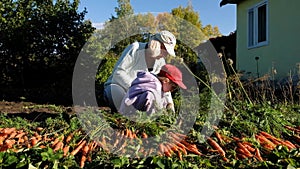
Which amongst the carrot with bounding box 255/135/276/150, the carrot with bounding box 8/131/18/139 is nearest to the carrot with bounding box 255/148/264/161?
the carrot with bounding box 255/135/276/150

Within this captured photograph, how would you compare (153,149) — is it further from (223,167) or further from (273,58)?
(273,58)

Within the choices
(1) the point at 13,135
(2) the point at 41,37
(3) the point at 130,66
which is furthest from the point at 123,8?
(1) the point at 13,135

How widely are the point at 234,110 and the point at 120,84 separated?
175cm

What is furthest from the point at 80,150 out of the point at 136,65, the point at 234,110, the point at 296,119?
the point at 136,65

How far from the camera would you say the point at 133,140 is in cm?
210

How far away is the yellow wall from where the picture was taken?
8797 mm

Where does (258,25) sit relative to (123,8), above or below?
below

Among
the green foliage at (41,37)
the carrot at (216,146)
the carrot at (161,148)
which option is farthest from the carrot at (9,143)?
the green foliage at (41,37)

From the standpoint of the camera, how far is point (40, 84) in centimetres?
1102

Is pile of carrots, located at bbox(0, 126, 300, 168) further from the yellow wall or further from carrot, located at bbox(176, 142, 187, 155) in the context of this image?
the yellow wall

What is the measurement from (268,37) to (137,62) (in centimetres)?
663

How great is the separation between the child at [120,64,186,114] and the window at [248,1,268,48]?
24.3 feet

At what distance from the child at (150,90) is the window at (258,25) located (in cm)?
741

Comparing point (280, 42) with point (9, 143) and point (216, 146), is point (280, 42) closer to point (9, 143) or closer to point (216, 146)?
point (216, 146)
